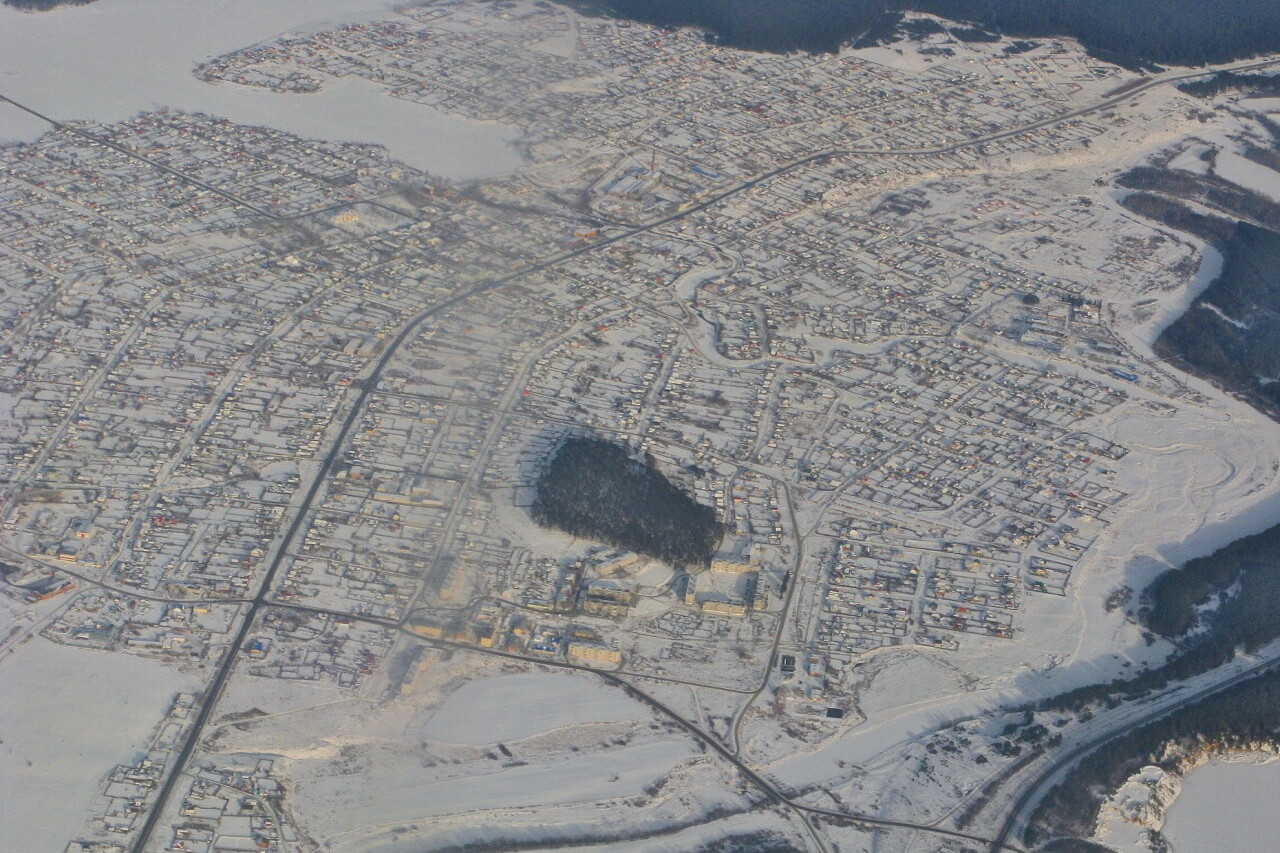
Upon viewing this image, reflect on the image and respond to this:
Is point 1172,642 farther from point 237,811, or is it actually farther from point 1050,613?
point 237,811

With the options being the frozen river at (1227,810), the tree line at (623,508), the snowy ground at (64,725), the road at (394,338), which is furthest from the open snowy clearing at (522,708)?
the frozen river at (1227,810)

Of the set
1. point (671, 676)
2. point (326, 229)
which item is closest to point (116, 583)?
point (671, 676)

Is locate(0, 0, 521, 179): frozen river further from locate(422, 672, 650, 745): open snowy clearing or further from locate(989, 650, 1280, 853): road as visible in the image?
locate(989, 650, 1280, 853): road

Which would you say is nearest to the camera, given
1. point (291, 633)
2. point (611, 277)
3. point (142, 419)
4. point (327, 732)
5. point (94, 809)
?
point (94, 809)

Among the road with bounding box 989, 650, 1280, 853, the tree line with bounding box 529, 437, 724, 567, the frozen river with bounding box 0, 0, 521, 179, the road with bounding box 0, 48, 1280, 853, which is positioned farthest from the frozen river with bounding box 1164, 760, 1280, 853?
the frozen river with bounding box 0, 0, 521, 179

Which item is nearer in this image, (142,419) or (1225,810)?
(1225,810)

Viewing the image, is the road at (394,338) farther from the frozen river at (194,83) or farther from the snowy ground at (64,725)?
the frozen river at (194,83)
